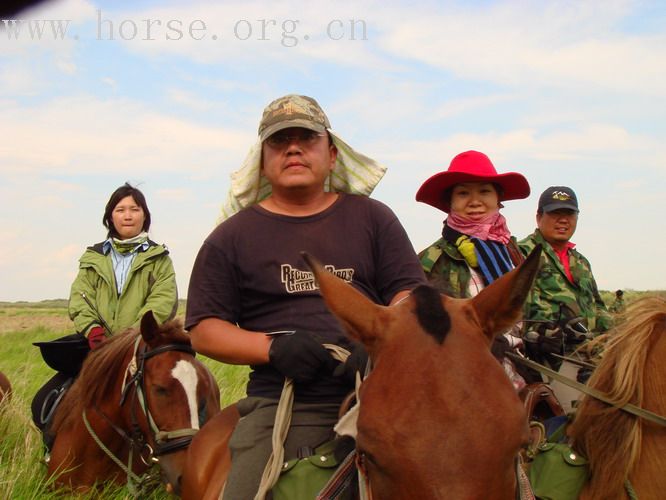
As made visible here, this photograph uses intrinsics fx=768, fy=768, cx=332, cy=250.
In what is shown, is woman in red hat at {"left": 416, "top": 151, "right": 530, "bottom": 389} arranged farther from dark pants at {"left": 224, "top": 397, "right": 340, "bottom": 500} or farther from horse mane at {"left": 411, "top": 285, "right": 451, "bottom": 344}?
horse mane at {"left": 411, "top": 285, "right": 451, "bottom": 344}

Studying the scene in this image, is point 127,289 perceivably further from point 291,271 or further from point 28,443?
point 291,271

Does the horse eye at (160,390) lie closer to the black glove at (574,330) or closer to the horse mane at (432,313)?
the black glove at (574,330)

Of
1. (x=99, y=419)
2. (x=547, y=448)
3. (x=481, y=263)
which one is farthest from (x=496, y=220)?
(x=99, y=419)

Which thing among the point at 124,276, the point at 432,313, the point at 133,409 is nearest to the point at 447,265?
the point at 432,313

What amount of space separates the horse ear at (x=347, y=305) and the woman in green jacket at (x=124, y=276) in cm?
578

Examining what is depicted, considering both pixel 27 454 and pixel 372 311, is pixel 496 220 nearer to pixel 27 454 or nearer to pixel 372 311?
pixel 372 311

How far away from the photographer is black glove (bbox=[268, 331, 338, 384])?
319 cm

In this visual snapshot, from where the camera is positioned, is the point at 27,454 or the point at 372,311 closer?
the point at 372,311

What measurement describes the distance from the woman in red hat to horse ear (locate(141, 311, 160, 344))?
2548mm

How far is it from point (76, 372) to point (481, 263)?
4.89 m

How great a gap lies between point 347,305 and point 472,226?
9.18 feet

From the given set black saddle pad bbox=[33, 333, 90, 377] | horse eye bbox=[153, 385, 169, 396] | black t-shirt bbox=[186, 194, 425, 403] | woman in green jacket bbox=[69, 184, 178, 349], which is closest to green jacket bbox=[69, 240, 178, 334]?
woman in green jacket bbox=[69, 184, 178, 349]

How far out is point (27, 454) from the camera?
23.5 feet

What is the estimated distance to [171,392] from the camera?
639cm
